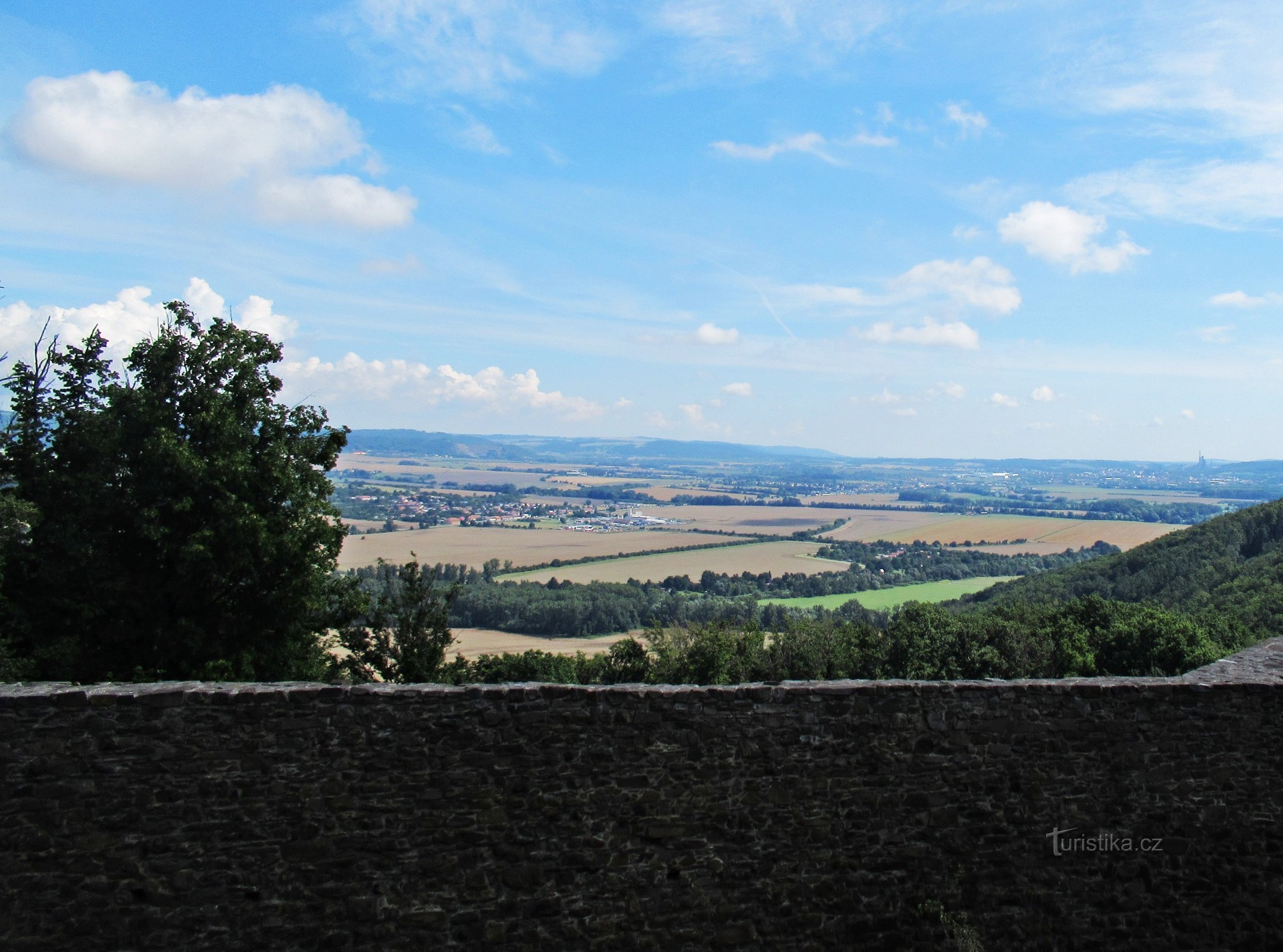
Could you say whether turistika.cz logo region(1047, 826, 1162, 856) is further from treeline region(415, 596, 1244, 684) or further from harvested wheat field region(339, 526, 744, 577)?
harvested wheat field region(339, 526, 744, 577)

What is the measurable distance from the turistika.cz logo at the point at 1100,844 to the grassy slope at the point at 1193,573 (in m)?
30.6

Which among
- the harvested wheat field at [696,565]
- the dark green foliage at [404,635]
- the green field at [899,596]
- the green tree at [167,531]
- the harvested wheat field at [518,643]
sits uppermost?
the green tree at [167,531]

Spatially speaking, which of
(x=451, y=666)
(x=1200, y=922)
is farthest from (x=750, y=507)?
(x=1200, y=922)

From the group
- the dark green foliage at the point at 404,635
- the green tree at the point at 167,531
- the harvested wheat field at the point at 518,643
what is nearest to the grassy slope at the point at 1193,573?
the harvested wheat field at the point at 518,643

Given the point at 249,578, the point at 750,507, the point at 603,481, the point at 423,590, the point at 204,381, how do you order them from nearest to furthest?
the point at 249,578 → the point at 204,381 → the point at 423,590 → the point at 750,507 → the point at 603,481

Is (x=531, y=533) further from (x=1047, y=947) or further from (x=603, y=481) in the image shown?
(x=603, y=481)

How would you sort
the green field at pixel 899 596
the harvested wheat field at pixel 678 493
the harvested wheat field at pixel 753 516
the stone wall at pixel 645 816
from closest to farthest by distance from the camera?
the stone wall at pixel 645 816
the green field at pixel 899 596
the harvested wheat field at pixel 753 516
the harvested wheat field at pixel 678 493

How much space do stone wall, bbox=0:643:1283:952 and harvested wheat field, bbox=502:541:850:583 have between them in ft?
167

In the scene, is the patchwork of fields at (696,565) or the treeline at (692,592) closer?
the treeline at (692,592)

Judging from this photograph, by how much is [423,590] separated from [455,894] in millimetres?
12470

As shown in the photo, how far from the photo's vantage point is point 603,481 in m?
180

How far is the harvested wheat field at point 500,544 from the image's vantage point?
61.3 meters

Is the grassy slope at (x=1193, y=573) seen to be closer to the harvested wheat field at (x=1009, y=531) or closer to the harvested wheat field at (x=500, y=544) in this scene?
the harvested wheat field at (x=1009, y=531)

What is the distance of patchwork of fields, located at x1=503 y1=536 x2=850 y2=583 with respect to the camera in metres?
61.4
